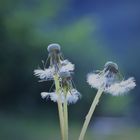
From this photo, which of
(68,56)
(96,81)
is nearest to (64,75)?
(96,81)

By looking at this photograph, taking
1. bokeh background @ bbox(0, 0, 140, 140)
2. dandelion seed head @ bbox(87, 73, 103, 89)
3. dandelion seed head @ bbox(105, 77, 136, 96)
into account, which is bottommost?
dandelion seed head @ bbox(105, 77, 136, 96)

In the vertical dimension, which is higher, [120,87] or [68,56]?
[68,56]

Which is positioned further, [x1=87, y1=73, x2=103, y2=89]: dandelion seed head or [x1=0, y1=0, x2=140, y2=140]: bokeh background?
[x1=0, y1=0, x2=140, y2=140]: bokeh background

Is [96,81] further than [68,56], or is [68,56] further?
[68,56]

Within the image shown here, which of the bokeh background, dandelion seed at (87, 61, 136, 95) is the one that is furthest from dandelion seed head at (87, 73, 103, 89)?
the bokeh background

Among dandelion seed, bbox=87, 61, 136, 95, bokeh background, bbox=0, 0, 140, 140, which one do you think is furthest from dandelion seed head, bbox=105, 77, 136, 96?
bokeh background, bbox=0, 0, 140, 140

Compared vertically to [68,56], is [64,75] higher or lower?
lower

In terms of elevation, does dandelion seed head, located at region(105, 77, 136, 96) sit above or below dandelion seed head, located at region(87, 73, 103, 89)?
below

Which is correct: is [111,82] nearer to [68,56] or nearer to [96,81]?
[96,81]

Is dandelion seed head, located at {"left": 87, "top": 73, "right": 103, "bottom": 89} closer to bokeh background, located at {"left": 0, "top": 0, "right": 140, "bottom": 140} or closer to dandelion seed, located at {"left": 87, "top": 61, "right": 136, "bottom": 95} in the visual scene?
dandelion seed, located at {"left": 87, "top": 61, "right": 136, "bottom": 95}
